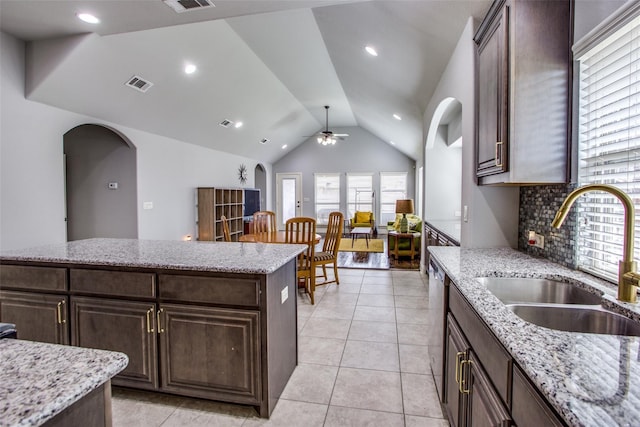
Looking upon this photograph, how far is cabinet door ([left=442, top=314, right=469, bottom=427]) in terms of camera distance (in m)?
1.43

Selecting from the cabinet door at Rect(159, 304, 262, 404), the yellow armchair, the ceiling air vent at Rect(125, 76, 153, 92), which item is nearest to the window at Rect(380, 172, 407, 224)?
the yellow armchair

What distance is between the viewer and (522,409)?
846 mm

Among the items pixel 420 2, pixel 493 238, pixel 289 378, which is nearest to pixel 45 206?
pixel 289 378

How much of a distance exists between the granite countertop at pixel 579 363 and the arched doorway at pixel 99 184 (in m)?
5.21

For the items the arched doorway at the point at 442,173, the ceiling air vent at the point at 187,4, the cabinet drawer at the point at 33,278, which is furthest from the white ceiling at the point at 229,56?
the cabinet drawer at the point at 33,278

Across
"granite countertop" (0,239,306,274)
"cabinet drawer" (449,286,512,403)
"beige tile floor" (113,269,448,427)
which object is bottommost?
"beige tile floor" (113,269,448,427)

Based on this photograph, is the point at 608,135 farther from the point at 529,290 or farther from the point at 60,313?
the point at 60,313

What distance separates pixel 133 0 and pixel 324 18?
1.98 m

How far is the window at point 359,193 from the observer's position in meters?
10.6

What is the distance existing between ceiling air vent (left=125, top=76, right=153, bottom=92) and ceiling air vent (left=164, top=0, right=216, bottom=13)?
7.10ft

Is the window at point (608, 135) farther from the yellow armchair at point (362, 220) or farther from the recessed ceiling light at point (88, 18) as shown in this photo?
the yellow armchair at point (362, 220)

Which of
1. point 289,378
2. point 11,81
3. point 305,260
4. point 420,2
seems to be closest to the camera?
point 289,378

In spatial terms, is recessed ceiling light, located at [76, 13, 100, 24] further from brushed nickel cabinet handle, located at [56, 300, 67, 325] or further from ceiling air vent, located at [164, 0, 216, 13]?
brushed nickel cabinet handle, located at [56, 300, 67, 325]

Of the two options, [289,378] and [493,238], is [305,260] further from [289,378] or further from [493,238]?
[493,238]
